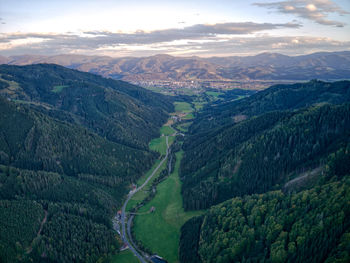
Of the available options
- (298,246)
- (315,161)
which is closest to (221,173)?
(315,161)

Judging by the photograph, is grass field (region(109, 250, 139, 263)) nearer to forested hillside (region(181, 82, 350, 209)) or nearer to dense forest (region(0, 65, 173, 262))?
dense forest (region(0, 65, 173, 262))

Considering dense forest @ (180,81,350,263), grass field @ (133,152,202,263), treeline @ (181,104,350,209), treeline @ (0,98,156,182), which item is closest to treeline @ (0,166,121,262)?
grass field @ (133,152,202,263)

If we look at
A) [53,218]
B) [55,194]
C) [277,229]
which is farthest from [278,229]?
[55,194]

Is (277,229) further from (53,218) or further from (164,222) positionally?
(53,218)

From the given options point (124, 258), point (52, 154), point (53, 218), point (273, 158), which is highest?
point (273, 158)

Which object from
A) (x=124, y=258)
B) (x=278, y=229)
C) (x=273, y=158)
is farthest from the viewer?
(x=273, y=158)

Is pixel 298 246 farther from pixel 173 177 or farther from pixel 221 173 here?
pixel 173 177
